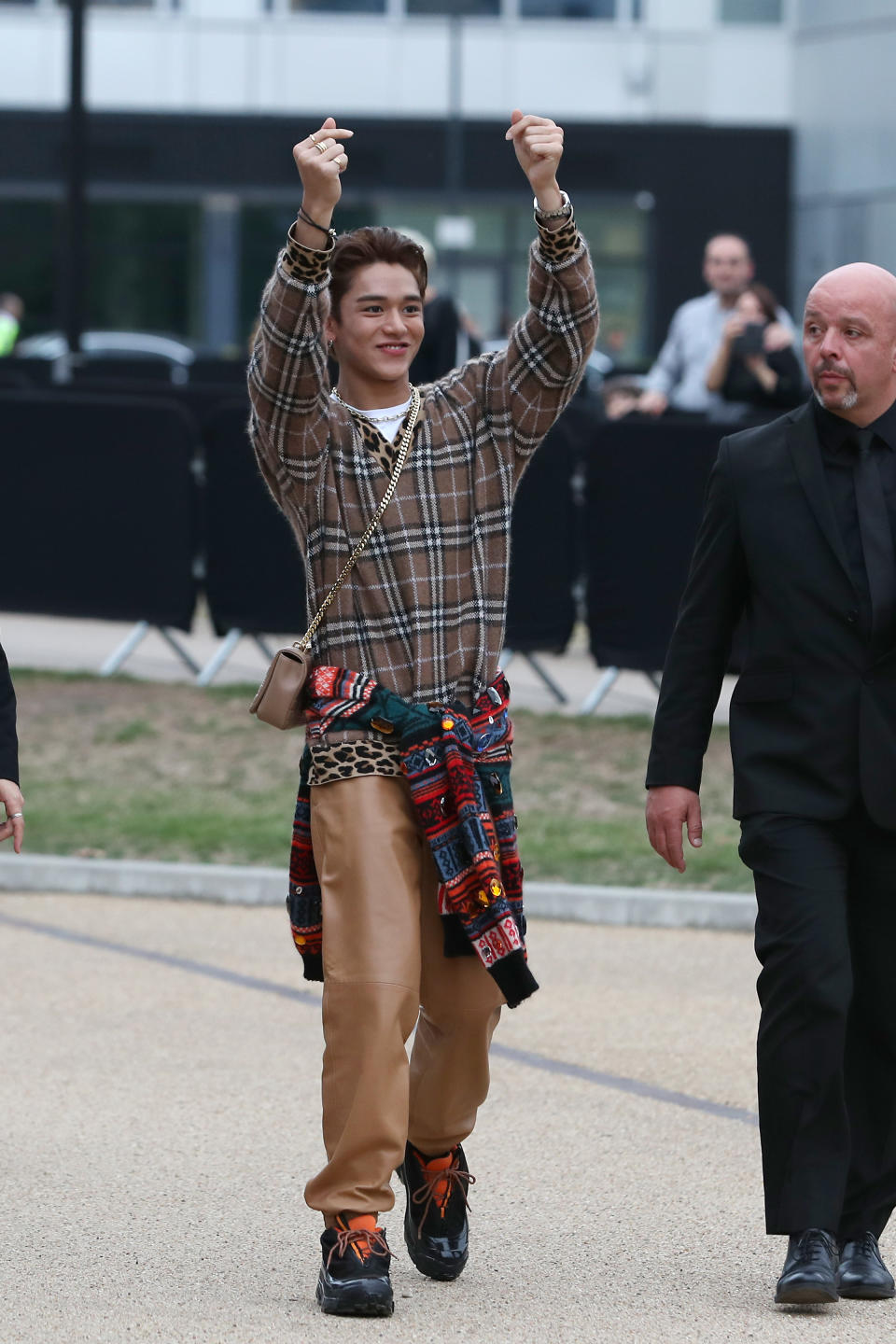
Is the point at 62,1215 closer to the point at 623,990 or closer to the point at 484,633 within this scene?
the point at 484,633

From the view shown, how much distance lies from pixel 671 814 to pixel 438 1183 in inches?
33.1

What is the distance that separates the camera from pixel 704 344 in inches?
515

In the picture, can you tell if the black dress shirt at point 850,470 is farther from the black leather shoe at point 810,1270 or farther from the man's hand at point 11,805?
the man's hand at point 11,805

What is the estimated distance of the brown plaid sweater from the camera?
4.57 meters

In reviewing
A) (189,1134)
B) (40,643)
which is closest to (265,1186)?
(189,1134)

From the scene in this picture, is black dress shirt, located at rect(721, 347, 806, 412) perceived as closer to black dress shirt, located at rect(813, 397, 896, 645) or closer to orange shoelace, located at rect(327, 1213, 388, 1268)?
black dress shirt, located at rect(813, 397, 896, 645)

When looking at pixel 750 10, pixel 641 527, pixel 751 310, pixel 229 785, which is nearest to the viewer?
pixel 229 785

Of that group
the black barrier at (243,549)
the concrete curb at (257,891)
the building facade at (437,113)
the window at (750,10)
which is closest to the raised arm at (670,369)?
the black barrier at (243,549)

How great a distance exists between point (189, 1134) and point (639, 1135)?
1.06 meters

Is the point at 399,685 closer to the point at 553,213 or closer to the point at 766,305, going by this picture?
the point at 553,213

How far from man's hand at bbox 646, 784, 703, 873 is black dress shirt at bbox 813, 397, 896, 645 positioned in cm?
52

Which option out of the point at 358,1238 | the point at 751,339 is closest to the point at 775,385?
the point at 751,339

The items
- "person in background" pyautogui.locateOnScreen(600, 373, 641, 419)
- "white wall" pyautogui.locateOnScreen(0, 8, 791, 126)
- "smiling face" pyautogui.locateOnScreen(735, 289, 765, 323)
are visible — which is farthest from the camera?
"white wall" pyautogui.locateOnScreen(0, 8, 791, 126)

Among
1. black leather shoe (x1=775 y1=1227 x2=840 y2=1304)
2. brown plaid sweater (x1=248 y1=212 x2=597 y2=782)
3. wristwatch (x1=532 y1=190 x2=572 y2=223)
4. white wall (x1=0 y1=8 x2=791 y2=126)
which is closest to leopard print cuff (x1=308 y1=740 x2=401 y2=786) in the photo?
brown plaid sweater (x1=248 y1=212 x2=597 y2=782)
